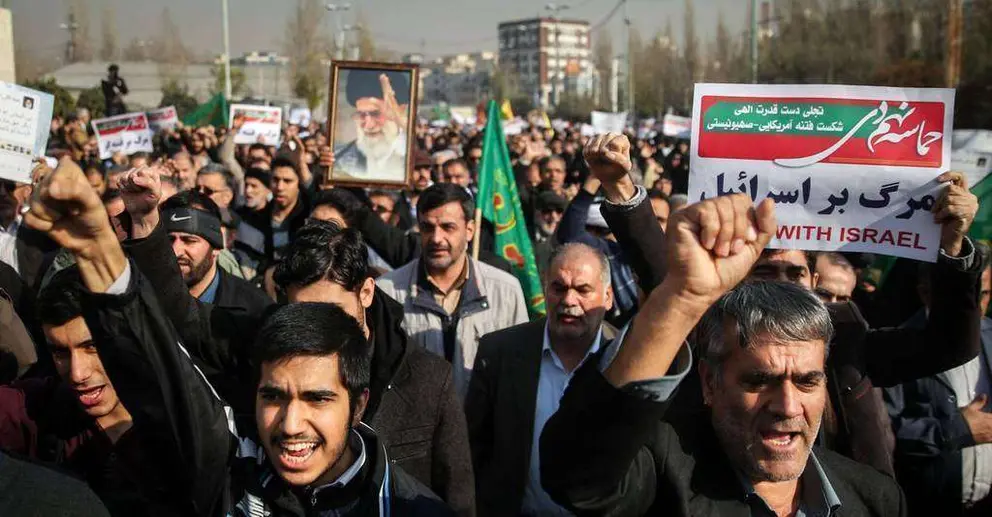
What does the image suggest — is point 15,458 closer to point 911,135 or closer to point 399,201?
point 911,135

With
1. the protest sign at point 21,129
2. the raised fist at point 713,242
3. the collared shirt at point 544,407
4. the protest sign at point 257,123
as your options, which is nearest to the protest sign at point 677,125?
the protest sign at point 257,123

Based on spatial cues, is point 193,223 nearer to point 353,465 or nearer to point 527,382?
point 527,382

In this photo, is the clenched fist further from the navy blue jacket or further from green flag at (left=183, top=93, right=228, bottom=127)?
green flag at (left=183, top=93, right=228, bottom=127)

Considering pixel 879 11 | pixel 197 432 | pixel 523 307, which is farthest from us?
pixel 879 11

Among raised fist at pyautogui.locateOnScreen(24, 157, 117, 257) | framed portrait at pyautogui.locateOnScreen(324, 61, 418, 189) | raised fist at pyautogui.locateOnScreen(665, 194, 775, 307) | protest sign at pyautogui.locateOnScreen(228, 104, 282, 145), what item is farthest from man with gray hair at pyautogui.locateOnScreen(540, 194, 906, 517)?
protest sign at pyautogui.locateOnScreen(228, 104, 282, 145)

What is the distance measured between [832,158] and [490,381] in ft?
4.76

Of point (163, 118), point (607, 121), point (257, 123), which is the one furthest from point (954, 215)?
point (607, 121)

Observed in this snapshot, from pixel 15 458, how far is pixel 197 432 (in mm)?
381

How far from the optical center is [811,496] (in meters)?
2.64

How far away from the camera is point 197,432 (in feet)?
7.84

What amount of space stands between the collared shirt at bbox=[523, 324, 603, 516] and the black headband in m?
1.61

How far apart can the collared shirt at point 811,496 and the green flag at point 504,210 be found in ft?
13.2

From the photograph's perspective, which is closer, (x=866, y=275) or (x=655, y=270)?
(x=655, y=270)

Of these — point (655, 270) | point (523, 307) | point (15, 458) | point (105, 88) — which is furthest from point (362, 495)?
point (105, 88)
